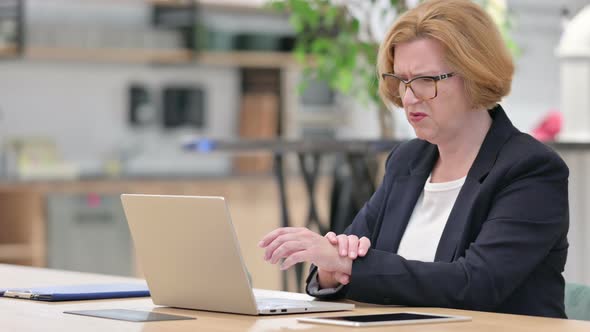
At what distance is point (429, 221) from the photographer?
214cm

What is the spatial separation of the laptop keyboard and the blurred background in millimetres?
3328

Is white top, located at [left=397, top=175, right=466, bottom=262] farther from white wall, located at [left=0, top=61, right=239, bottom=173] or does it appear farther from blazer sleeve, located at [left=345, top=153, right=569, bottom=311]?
white wall, located at [left=0, top=61, right=239, bottom=173]

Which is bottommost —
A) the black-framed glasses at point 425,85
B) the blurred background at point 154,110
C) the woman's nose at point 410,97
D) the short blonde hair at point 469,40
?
the blurred background at point 154,110

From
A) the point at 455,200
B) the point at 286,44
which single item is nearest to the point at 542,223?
the point at 455,200

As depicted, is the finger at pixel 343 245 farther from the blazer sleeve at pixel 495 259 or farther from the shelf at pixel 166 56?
the shelf at pixel 166 56

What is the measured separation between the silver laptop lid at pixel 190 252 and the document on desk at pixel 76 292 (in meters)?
0.20

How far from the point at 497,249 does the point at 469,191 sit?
0.55 ft

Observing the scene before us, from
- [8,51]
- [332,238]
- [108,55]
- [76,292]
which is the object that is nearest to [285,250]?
[332,238]

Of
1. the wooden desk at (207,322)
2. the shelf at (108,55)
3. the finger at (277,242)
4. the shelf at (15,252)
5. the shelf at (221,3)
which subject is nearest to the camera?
the wooden desk at (207,322)

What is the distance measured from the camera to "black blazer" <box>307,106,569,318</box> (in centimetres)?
186

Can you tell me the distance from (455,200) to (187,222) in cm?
56

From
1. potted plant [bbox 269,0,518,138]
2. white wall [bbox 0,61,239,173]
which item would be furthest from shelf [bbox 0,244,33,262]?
potted plant [bbox 269,0,518,138]

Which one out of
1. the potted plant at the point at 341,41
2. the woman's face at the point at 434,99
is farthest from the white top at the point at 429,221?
the potted plant at the point at 341,41

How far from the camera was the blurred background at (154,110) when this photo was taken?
258 inches
